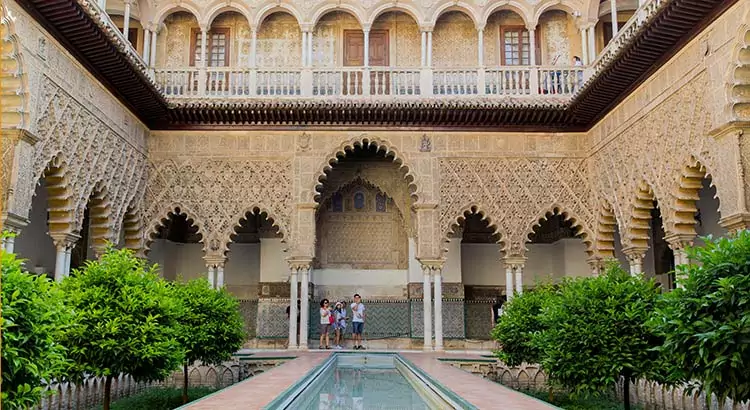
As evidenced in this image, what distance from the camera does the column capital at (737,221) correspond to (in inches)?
310

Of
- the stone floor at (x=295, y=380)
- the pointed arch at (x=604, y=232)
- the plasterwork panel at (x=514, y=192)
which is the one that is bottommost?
the stone floor at (x=295, y=380)

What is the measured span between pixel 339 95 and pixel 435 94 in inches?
75.9

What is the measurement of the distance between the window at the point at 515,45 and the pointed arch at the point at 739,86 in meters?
6.72

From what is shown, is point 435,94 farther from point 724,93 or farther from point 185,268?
point 185,268

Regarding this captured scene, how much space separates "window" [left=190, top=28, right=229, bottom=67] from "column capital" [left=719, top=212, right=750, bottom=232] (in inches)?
413

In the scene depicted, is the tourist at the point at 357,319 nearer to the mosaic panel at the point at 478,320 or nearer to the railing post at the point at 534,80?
the mosaic panel at the point at 478,320

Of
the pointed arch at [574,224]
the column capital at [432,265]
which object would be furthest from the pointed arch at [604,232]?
the column capital at [432,265]

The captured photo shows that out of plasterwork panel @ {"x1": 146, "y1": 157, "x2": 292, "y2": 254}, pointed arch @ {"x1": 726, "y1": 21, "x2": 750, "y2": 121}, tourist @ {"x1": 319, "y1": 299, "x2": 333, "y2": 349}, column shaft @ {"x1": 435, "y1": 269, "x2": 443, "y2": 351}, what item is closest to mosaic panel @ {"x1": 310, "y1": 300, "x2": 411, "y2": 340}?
tourist @ {"x1": 319, "y1": 299, "x2": 333, "y2": 349}

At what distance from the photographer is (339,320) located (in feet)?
46.5

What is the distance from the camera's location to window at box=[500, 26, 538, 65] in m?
14.7

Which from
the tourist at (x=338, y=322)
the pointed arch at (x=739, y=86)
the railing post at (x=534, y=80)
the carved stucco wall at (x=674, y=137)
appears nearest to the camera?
the pointed arch at (x=739, y=86)

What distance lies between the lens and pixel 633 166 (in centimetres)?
1113

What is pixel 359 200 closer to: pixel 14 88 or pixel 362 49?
pixel 362 49

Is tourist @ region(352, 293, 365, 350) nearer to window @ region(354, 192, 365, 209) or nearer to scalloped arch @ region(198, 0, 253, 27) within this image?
window @ region(354, 192, 365, 209)
